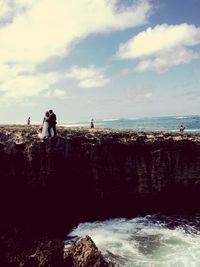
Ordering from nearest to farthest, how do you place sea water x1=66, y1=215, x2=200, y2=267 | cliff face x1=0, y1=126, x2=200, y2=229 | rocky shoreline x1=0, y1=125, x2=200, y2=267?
sea water x1=66, y1=215, x2=200, y2=267 → rocky shoreline x1=0, y1=125, x2=200, y2=267 → cliff face x1=0, y1=126, x2=200, y2=229

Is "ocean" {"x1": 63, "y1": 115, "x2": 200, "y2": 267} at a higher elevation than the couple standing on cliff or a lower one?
lower

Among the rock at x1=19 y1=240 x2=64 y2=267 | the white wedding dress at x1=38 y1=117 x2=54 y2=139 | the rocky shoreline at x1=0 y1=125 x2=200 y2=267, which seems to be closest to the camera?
the rock at x1=19 y1=240 x2=64 y2=267

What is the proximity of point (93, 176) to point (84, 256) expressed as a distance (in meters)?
9.16

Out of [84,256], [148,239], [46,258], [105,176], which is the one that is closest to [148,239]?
[148,239]

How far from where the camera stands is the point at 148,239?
19797mm

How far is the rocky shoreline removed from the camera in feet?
72.3

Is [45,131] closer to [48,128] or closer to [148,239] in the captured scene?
[48,128]

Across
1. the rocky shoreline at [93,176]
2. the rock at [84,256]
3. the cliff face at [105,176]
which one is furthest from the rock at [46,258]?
the cliff face at [105,176]

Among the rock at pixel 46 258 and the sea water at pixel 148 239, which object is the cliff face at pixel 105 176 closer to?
the sea water at pixel 148 239

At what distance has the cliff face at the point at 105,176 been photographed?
73.4 ft

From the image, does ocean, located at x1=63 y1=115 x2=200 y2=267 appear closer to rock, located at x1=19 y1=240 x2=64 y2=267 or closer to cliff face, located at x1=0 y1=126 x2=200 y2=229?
cliff face, located at x1=0 y1=126 x2=200 y2=229

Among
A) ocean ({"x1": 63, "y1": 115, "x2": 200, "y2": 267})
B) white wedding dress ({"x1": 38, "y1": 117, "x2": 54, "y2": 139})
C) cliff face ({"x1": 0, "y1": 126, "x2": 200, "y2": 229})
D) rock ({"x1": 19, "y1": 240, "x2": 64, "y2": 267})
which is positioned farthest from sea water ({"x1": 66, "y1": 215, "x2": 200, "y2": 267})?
white wedding dress ({"x1": 38, "y1": 117, "x2": 54, "y2": 139})

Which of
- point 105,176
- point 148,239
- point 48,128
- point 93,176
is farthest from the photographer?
point 105,176

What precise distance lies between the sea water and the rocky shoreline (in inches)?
52.9
